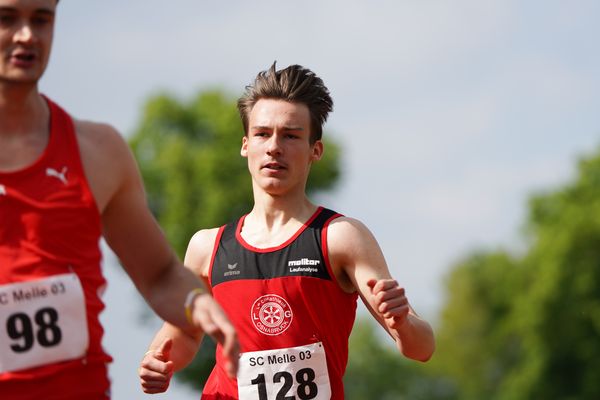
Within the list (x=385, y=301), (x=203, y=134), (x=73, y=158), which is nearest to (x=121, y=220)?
(x=73, y=158)

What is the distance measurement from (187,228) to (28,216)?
1866 inches

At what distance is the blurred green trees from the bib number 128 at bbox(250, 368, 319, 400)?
4157cm

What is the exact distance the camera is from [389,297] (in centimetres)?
655

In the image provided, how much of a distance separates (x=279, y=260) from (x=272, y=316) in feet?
1.13

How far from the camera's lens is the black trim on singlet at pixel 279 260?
781 centimetres

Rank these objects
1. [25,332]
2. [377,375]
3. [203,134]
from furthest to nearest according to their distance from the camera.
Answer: [377,375]
[203,134]
[25,332]

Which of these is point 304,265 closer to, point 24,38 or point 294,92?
point 294,92

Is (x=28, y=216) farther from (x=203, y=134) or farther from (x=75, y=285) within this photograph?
(x=203, y=134)

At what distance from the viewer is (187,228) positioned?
2052 inches

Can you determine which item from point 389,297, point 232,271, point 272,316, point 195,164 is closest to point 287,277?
point 272,316

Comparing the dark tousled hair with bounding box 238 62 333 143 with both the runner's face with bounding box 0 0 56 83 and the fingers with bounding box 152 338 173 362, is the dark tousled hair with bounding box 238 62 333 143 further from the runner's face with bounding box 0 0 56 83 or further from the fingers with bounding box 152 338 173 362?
the runner's face with bounding box 0 0 56 83

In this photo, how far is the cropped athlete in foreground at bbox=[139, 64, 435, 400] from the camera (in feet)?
24.9

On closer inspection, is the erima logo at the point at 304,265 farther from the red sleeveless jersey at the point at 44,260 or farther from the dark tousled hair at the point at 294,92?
the red sleeveless jersey at the point at 44,260

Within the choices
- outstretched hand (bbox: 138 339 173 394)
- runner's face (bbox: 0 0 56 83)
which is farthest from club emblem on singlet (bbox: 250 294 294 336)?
runner's face (bbox: 0 0 56 83)
